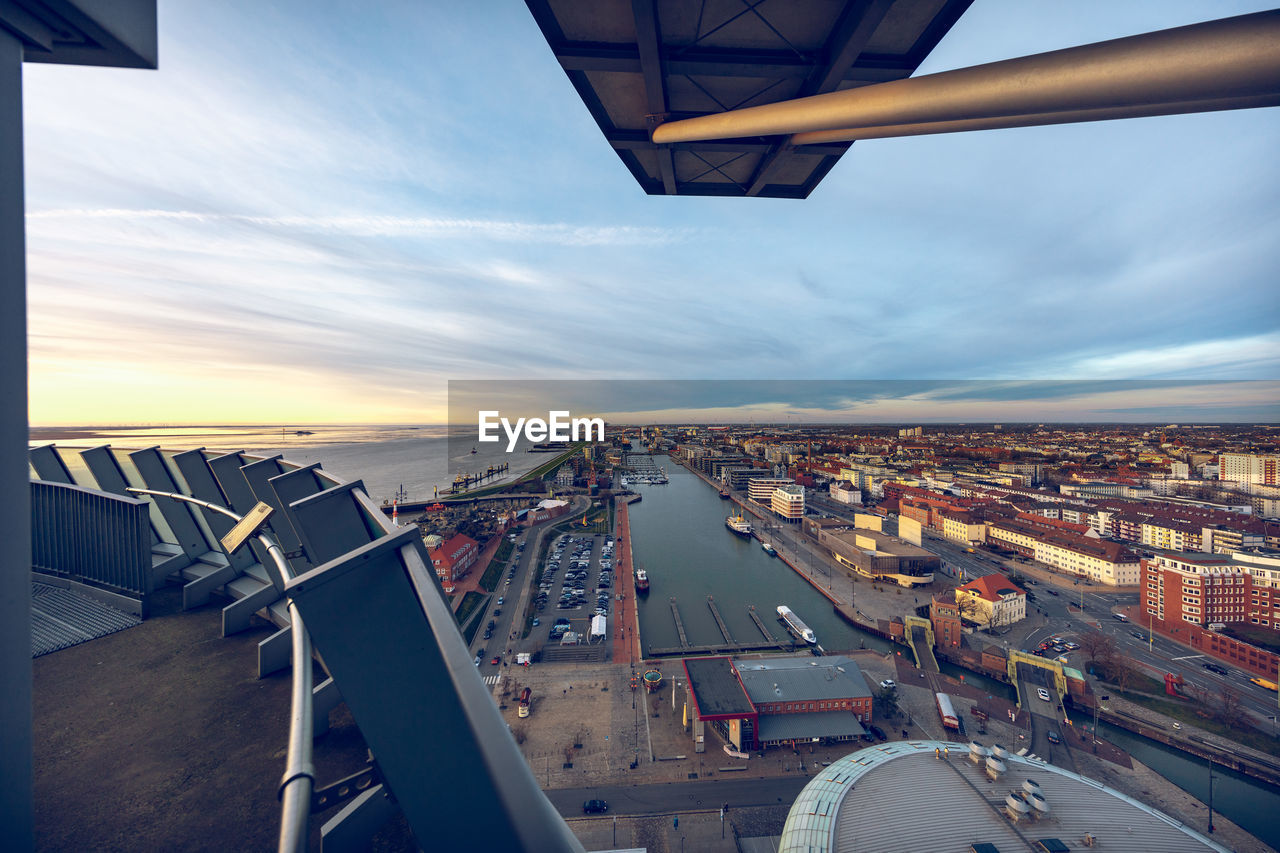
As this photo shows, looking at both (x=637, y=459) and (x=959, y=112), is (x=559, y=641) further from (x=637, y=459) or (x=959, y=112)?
(x=637, y=459)

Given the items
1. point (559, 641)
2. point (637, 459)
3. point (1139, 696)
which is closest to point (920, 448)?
point (637, 459)

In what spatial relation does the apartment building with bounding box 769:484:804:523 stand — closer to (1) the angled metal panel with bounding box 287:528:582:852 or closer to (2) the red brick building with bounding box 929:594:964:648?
(2) the red brick building with bounding box 929:594:964:648

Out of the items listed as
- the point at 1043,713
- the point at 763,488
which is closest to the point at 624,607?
the point at 1043,713

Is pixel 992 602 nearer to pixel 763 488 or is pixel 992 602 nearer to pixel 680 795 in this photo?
pixel 680 795

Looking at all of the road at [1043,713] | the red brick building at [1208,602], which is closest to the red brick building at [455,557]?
the road at [1043,713]

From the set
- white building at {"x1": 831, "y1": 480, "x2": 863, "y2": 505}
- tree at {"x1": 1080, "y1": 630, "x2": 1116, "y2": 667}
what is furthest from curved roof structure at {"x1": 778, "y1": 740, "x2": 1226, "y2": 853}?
white building at {"x1": 831, "y1": 480, "x2": 863, "y2": 505}
